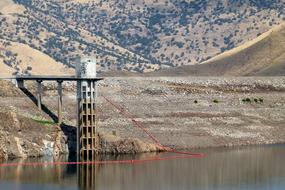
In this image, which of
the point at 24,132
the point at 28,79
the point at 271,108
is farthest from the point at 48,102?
the point at 271,108

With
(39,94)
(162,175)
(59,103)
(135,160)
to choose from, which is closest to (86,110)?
(59,103)

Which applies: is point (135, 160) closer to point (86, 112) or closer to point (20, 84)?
point (86, 112)

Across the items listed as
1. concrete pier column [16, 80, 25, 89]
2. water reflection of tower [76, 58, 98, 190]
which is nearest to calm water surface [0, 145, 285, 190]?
water reflection of tower [76, 58, 98, 190]

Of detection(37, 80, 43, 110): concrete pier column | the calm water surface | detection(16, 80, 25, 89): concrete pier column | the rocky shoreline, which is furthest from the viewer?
detection(16, 80, 25, 89): concrete pier column

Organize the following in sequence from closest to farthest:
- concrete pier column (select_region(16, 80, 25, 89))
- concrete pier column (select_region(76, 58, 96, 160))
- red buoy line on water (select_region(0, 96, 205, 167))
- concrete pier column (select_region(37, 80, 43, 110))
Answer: red buoy line on water (select_region(0, 96, 205, 167)) → concrete pier column (select_region(76, 58, 96, 160)) → concrete pier column (select_region(37, 80, 43, 110)) → concrete pier column (select_region(16, 80, 25, 89))

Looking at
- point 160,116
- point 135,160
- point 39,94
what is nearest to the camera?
point 135,160

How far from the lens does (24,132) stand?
116500 mm

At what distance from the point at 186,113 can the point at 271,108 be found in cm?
1587

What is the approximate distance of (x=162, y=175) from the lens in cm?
10269

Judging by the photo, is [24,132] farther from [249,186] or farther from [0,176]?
[249,186]

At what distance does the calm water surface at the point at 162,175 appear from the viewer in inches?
3799

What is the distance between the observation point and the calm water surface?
96.5 m

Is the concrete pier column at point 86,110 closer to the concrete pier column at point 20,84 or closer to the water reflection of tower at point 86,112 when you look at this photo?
the water reflection of tower at point 86,112

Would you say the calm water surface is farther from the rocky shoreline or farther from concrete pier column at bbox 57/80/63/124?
concrete pier column at bbox 57/80/63/124
